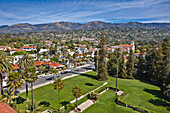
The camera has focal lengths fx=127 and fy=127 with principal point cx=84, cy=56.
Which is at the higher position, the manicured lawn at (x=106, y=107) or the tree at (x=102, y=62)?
the tree at (x=102, y=62)

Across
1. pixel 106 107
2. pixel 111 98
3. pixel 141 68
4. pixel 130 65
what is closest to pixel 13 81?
pixel 106 107

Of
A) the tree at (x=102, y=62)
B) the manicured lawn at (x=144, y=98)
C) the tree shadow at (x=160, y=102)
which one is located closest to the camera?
the manicured lawn at (x=144, y=98)

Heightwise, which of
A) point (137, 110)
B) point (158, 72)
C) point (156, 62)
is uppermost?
point (156, 62)

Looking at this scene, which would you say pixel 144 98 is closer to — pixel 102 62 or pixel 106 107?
pixel 106 107

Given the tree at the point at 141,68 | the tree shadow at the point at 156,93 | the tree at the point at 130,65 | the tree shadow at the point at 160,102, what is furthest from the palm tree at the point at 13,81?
the tree at the point at 141,68

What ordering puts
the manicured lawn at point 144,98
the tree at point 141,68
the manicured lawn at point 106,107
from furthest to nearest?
the tree at point 141,68 → the manicured lawn at point 144,98 → the manicured lawn at point 106,107

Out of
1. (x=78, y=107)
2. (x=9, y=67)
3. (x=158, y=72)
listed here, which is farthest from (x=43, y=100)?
(x=158, y=72)

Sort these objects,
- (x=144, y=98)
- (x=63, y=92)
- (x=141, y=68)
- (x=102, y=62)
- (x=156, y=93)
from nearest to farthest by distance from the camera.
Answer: (x=144, y=98) < (x=63, y=92) < (x=156, y=93) < (x=102, y=62) < (x=141, y=68)

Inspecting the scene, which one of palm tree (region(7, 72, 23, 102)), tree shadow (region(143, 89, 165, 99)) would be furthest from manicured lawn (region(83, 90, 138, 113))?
palm tree (region(7, 72, 23, 102))

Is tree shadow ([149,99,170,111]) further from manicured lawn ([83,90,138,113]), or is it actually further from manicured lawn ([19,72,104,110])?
manicured lawn ([19,72,104,110])

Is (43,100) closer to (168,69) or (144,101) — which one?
(144,101)

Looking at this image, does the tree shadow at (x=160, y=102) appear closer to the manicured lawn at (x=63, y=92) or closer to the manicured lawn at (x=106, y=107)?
the manicured lawn at (x=106, y=107)
